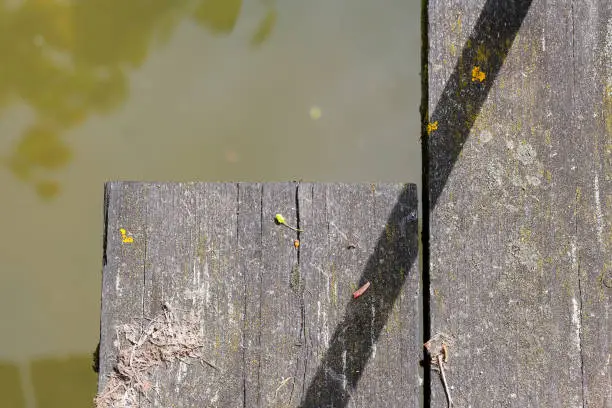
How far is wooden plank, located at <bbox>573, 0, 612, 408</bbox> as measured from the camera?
1949mm

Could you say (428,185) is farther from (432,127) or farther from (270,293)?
(270,293)

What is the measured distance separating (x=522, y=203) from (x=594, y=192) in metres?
0.24

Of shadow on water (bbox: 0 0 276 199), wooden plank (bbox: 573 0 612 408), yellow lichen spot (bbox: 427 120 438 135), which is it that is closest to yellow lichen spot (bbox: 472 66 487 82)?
yellow lichen spot (bbox: 427 120 438 135)

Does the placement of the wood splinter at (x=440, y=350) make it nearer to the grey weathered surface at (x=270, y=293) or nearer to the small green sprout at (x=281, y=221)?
the grey weathered surface at (x=270, y=293)

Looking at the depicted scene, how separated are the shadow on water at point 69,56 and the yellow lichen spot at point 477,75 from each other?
162 centimetres

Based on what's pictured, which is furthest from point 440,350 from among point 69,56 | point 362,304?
point 69,56

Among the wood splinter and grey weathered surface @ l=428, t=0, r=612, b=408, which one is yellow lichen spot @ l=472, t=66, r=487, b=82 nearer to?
grey weathered surface @ l=428, t=0, r=612, b=408

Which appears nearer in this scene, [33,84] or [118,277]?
[118,277]

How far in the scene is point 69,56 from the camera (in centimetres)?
329

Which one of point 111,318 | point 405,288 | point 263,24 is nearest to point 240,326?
point 111,318

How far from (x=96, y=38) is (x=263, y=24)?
92 cm

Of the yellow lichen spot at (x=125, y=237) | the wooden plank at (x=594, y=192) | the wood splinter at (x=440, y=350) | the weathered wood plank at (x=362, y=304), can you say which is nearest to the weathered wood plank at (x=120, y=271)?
the yellow lichen spot at (x=125, y=237)

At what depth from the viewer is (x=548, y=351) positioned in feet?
6.35

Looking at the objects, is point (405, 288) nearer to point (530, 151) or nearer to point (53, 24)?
point (530, 151)
